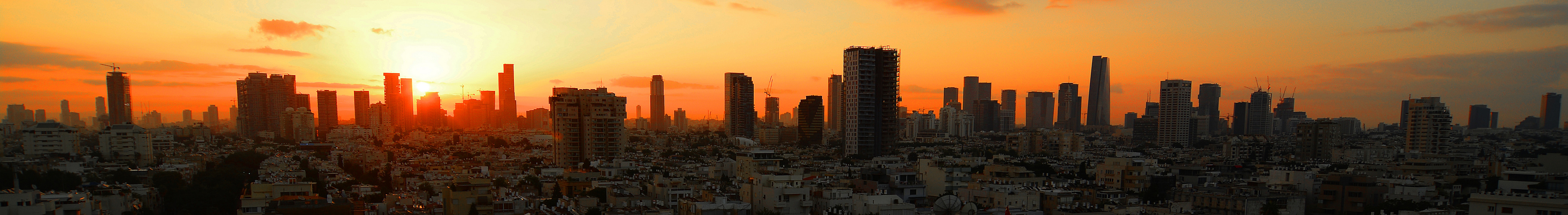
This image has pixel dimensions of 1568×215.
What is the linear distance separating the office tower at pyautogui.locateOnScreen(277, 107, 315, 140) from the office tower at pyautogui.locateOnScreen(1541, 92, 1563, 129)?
94.6 meters

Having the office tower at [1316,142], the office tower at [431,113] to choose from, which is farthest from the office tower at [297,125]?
the office tower at [1316,142]

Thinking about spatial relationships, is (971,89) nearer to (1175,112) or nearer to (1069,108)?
(1069,108)

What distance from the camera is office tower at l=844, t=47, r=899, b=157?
53.4m

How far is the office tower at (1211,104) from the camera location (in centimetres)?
12488

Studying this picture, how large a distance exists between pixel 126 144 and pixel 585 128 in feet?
87.4

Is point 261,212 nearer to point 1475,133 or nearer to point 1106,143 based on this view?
point 1475,133

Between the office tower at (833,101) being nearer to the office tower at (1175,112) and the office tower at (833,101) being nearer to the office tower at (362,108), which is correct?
the office tower at (1175,112)

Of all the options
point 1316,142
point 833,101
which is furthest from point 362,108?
point 1316,142

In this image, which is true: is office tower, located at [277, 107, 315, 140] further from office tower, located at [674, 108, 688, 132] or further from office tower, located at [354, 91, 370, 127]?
office tower, located at [674, 108, 688, 132]

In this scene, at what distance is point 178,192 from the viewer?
30078 mm

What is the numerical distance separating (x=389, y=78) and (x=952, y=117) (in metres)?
76.2

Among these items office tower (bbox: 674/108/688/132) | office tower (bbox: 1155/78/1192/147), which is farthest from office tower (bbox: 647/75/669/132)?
office tower (bbox: 1155/78/1192/147)

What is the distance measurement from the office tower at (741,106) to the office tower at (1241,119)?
5965cm

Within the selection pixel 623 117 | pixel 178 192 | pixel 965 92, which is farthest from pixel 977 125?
pixel 178 192
